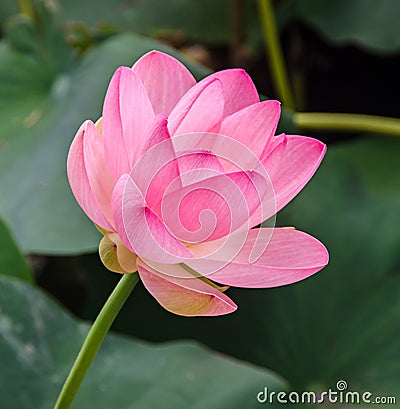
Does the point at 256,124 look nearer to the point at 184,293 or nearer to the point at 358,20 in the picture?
the point at 184,293

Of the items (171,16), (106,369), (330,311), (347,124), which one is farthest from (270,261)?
(171,16)

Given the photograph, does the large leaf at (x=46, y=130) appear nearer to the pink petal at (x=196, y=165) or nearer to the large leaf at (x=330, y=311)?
the large leaf at (x=330, y=311)

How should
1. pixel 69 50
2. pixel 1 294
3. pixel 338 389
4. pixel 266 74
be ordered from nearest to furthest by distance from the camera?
1. pixel 1 294
2. pixel 338 389
3. pixel 69 50
4. pixel 266 74

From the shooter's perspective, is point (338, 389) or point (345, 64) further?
point (345, 64)

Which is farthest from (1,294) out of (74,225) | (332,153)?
(332,153)

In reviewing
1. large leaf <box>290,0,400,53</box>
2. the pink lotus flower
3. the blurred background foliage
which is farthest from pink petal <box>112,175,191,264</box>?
large leaf <box>290,0,400,53</box>

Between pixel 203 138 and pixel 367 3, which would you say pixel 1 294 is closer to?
pixel 203 138
